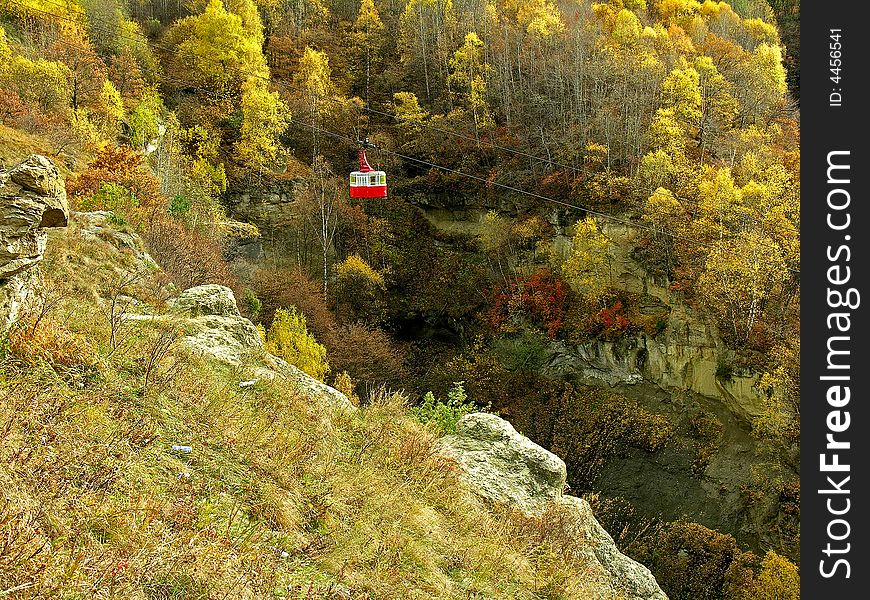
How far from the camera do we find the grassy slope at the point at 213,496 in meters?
3.50

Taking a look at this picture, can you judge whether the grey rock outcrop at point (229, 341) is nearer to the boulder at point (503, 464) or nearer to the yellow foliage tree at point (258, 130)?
the boulder at point (503, 464)

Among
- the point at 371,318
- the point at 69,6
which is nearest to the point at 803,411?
the point at 371,318

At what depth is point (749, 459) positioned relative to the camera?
803 inches

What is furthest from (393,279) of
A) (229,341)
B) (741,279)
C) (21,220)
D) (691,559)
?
(21,220)

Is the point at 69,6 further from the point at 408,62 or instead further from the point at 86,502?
the point at 86,502

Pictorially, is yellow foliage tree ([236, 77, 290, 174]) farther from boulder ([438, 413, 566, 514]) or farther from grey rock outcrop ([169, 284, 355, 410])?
boulder ([438, 413, 566, 514])

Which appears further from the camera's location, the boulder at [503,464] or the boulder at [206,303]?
the boulder at [206,303]

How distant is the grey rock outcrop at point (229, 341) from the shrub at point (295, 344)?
639 cm

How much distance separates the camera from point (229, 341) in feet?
28.6

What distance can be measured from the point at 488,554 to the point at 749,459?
18191 millimetres

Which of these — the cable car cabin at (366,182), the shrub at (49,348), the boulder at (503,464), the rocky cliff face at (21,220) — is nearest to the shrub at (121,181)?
the cable car cabin at (366,182)

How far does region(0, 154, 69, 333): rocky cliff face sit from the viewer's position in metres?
5.09

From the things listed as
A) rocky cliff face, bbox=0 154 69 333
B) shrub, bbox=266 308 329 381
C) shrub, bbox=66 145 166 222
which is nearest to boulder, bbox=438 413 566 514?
rocky cliff face, bbox=0 154 69 333

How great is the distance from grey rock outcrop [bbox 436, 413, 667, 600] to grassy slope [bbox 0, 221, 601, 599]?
599mm
